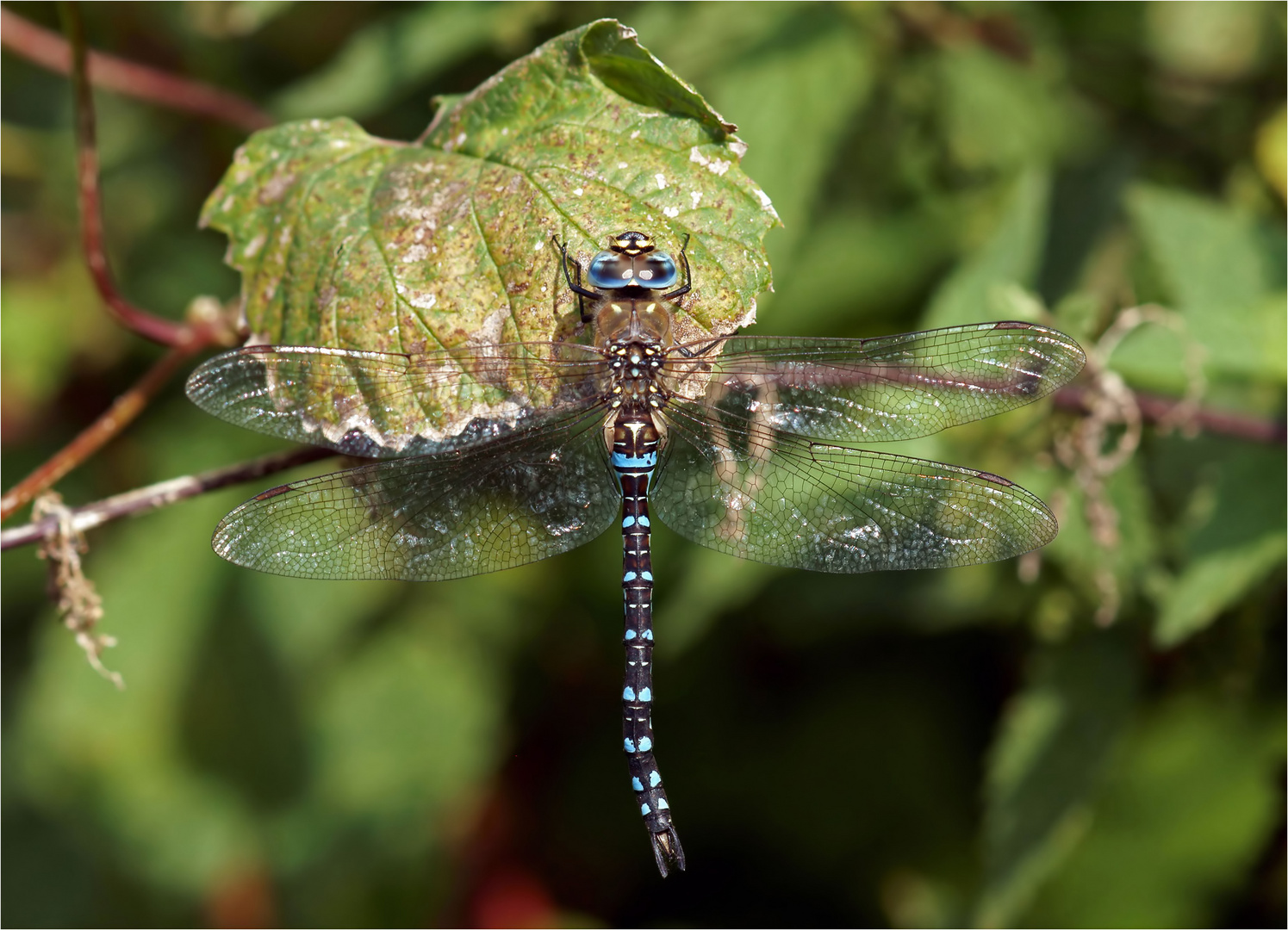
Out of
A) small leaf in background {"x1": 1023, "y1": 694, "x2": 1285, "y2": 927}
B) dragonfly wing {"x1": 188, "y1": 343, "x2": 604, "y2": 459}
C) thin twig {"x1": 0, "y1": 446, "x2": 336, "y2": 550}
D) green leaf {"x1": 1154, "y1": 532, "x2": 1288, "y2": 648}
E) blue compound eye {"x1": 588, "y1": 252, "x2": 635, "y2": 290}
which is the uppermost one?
blue compound eye {"x1": 588, "y1": 252, "x2": 635, "y2": 290}

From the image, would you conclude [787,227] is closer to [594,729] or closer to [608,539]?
[608,539]

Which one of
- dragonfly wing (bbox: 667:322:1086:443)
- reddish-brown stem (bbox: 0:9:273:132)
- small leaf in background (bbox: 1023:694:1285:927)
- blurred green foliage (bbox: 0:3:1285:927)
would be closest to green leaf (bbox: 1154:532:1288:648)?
blurred green foliage (bbox: 0:3:1285:927)

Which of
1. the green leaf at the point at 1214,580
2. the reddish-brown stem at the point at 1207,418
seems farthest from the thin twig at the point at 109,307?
the green leaf at the point at 1214,580

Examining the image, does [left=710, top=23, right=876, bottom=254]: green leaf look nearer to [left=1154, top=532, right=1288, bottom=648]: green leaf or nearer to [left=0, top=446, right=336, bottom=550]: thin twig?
[left=1154, top=532, right=1288, bottom=648]: green leaf

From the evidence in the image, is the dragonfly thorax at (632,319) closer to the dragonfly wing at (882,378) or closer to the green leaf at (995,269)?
A: the dragonfly wing at (882,378)

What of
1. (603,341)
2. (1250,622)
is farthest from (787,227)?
(1250,622)

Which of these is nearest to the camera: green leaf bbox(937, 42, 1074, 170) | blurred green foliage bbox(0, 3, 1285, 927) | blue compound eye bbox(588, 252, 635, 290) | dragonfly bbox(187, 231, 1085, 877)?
blue compound eye bbox(588, 252, 635, 290)

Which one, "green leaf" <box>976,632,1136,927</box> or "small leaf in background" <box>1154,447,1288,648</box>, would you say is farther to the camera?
"green leaf" <box>976,632,1136,927</box>
